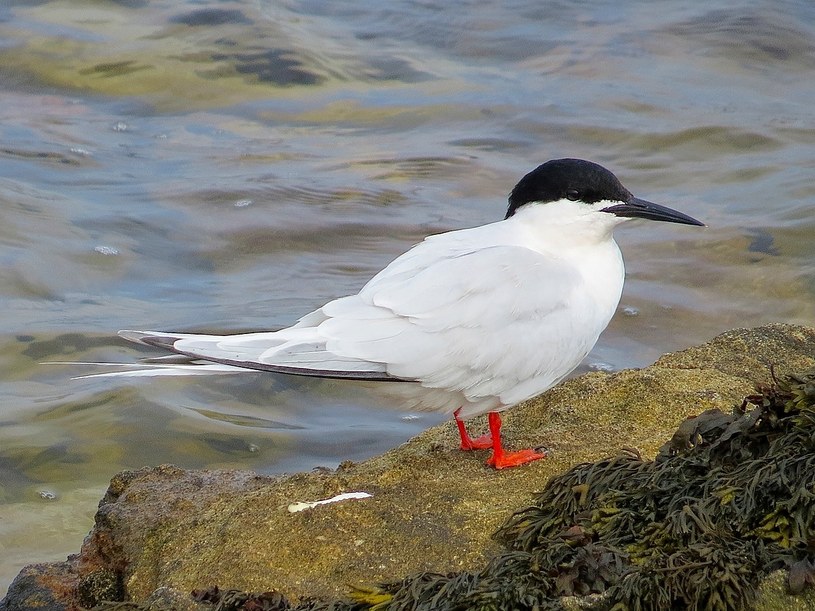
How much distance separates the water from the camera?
18.5 feet

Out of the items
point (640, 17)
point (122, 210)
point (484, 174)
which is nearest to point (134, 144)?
point (122, 210)

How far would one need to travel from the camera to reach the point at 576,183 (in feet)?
13.8

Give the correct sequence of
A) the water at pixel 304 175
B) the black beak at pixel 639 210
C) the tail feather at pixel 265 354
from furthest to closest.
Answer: the water at pixel 304 175 < the black beak at pixel 639 210 < the tail feather at pixel 265 354

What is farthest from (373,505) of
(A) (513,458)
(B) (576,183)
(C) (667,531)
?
(B) (576,183)

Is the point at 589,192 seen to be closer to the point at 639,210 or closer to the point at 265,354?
the point at 639,210

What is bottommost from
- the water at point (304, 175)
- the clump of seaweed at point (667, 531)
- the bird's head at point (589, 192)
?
the water at point (304, 175)

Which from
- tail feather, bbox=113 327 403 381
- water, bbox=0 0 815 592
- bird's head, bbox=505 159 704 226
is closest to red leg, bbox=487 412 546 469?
tail feather, bbox=113 327 403 381

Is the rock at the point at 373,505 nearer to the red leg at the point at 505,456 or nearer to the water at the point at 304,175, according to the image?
the red leg at the point at 505,456

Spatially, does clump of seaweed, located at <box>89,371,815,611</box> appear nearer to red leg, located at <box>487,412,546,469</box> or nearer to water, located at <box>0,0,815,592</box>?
red leg, located at <box>487,412,546,469</box>

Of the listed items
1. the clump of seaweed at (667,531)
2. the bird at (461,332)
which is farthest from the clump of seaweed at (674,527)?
the bird at (461,332)

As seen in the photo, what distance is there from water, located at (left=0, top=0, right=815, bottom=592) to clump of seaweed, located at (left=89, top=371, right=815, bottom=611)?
7.64ft

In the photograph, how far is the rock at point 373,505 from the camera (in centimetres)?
306

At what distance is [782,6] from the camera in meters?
11.4

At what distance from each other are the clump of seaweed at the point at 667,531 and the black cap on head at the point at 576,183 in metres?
1.32
